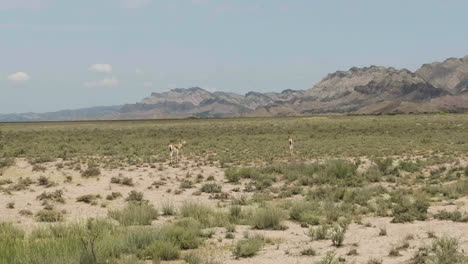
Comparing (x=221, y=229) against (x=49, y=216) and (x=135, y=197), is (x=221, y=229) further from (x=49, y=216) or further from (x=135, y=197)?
(x=135, y=197)

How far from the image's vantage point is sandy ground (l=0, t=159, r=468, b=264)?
10.4 metres

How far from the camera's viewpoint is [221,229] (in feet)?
42.9

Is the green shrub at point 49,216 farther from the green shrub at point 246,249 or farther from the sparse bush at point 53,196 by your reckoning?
the green shrub at point 246,249

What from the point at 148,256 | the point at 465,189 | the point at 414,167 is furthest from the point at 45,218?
the point at 414,167

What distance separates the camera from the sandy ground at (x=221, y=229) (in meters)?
10.4

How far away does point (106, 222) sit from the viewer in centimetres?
1309

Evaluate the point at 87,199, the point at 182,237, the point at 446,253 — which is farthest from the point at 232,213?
the point at 446,253

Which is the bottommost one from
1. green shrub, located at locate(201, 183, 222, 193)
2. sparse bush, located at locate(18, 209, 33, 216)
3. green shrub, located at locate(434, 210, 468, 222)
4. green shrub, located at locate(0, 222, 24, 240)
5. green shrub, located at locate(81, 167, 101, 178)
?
green shrub, located at locate(201, 183, 222, 193)

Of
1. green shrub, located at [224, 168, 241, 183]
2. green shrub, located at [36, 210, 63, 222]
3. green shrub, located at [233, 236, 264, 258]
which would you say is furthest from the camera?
green shrub, located at [224, 168, 241, 183]

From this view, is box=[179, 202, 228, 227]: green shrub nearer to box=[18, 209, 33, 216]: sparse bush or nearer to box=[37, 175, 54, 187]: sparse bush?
box=[18, 209, 33, 216]: sparse bush

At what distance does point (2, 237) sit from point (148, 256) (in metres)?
3.69

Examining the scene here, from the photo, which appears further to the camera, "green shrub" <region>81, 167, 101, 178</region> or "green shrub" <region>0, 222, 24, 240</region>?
"green shrub" <region>81, 167, 101, 178</region>

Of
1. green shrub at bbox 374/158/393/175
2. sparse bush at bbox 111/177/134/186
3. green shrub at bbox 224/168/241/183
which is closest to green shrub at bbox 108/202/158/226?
sparse bush at bbox 111/177/134/186

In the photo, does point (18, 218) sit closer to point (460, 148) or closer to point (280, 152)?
point (280, 152)
